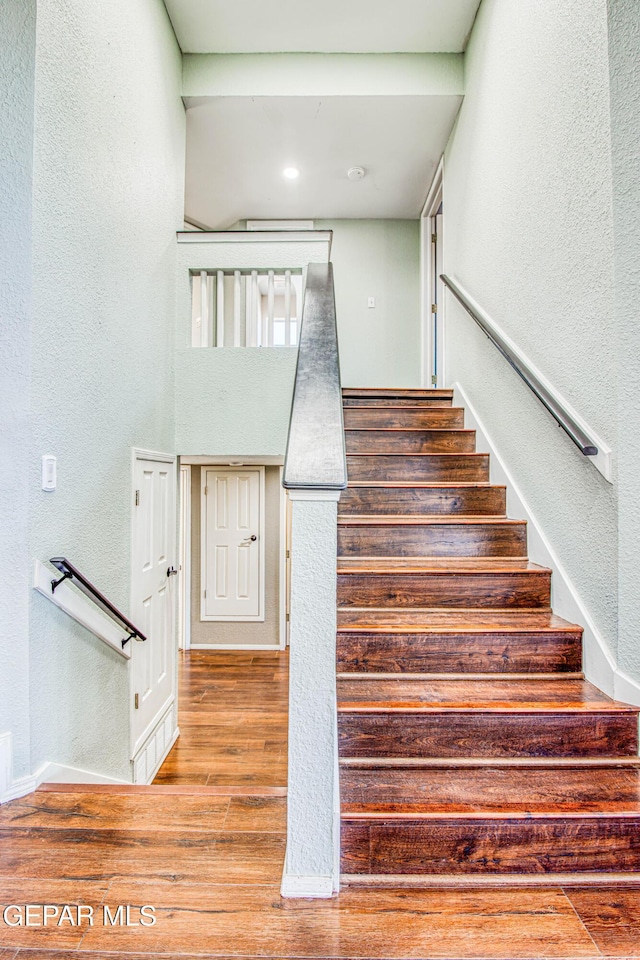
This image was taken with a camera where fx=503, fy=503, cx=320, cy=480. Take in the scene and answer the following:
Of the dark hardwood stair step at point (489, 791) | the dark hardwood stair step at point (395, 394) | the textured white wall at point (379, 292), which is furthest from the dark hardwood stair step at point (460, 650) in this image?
the textured white wall at point (379, 292)

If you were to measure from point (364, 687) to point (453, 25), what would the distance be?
12.6 feet

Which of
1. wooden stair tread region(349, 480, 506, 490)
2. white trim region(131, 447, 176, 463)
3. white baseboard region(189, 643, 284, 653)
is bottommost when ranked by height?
white baseboard region(189, 643, 284, 653)

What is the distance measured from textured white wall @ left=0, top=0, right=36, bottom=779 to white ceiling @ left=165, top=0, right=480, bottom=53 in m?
1.93

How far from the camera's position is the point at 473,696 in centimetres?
159

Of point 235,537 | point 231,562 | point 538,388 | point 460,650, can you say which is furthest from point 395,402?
point 231,562

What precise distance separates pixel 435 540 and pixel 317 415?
3.47 ft

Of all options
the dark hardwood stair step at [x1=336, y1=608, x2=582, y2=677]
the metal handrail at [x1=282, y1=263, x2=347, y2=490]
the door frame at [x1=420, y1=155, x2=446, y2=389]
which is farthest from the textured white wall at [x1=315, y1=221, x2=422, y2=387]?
the dark hardwood stair step at [x1=336, y1=608, x2=582, y2=677]

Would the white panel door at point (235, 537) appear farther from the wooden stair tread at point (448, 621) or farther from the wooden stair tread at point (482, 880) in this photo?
the wooden stair tread at point (482, 880)

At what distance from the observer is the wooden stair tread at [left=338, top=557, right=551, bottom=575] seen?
1.98 metres

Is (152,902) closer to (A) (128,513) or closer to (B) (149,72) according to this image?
(A) (128,513)

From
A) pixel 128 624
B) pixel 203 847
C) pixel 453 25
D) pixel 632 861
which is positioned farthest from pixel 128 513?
pixel 453 25

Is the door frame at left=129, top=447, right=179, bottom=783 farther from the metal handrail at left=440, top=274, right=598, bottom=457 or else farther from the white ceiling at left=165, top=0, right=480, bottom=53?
the white ceiling at left=165, top=0, right=480, bottom=53

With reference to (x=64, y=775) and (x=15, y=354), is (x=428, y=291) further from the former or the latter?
(x=64, y=775)

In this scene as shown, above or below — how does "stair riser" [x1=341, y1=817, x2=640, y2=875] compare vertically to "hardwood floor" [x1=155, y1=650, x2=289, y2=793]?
above
